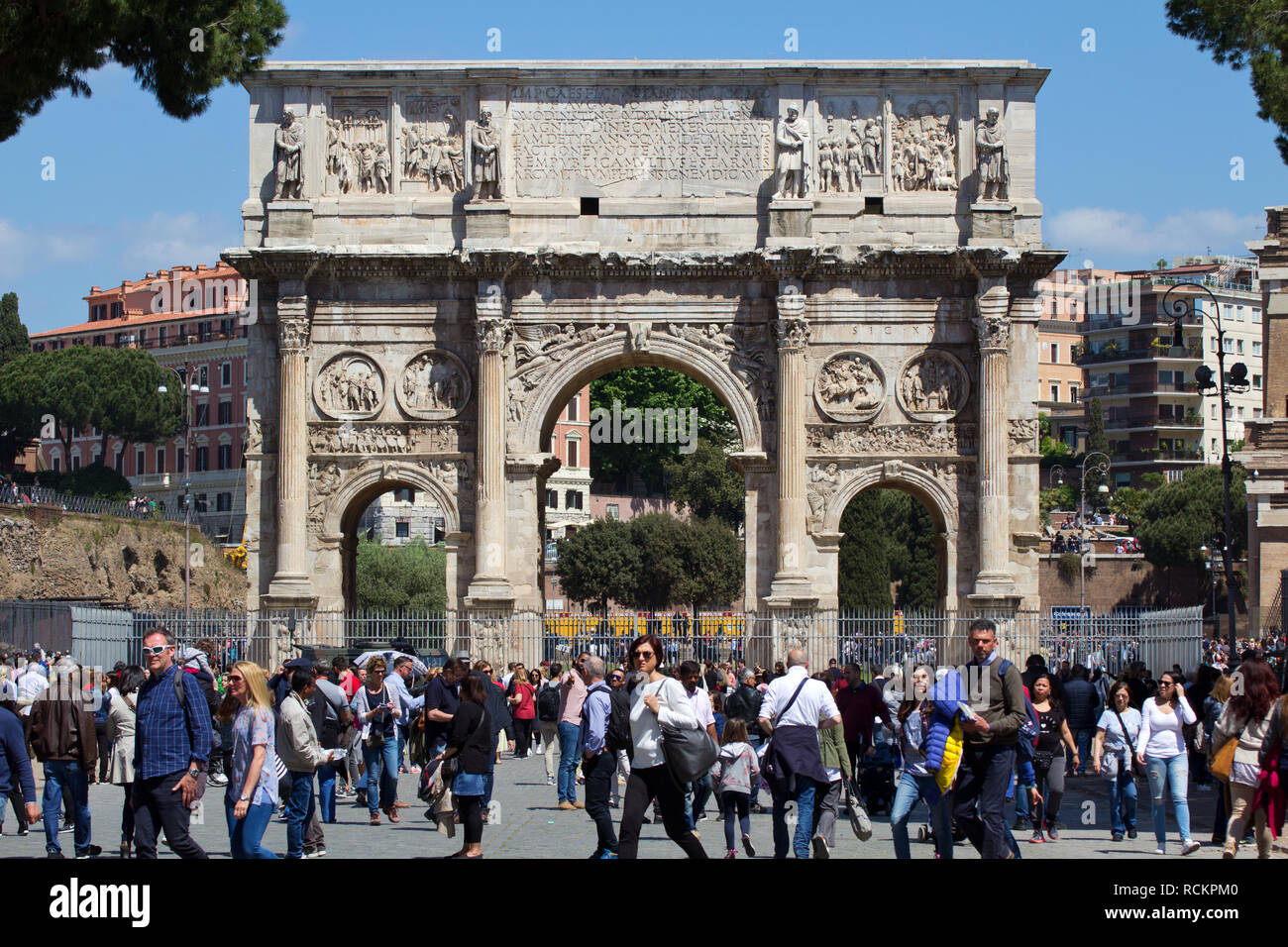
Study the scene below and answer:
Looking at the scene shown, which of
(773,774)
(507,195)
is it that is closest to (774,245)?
(507,195)

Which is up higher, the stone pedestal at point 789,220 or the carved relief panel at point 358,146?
the carved relief panel at point 358,146

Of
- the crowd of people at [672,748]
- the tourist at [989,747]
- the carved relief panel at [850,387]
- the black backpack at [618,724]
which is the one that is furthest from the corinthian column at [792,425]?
the tourist at [989,747]

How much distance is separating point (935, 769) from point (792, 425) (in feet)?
62.8

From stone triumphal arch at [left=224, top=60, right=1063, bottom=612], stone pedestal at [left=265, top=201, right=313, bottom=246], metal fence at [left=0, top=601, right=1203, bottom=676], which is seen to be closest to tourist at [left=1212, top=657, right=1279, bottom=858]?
metal fence at [left=0, top=601, right=1203, bottom=676]

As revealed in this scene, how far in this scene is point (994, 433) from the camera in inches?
1211

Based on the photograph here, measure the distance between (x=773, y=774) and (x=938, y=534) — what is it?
18.3m

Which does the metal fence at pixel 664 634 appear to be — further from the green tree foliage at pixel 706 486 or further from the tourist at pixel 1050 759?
the green tree foliage at pixel 706 486

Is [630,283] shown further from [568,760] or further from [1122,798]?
[1122,798]

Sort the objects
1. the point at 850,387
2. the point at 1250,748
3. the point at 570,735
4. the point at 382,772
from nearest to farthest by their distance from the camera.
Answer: the point at 1250,748
the point at 382,772
the point at 570,735
the point at 850,387

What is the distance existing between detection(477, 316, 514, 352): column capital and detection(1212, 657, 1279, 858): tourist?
19.0m

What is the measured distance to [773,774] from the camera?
13.7 m

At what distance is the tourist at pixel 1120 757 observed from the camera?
54.5ft

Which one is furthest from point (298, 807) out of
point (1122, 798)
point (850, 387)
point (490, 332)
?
point (850, 387)

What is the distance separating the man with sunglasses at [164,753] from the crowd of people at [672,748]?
14mm
